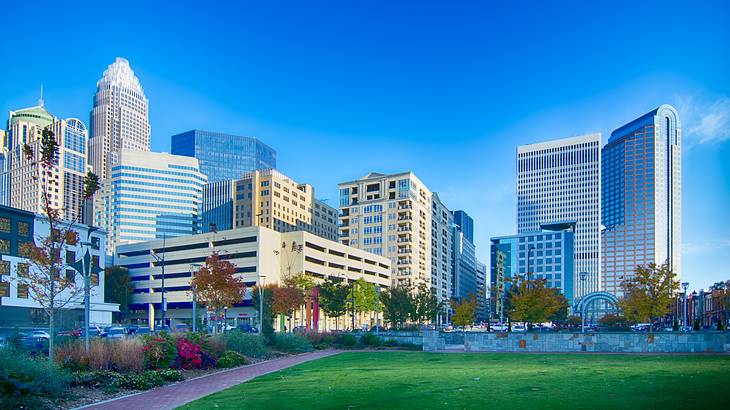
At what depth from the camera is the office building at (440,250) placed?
15614 centimetres

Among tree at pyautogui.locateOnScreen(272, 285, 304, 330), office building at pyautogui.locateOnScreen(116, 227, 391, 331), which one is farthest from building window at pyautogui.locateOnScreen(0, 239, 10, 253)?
tree at pyautogui.locateOnScreen(272, 285, 304, 330)

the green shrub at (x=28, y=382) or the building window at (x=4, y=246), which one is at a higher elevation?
the building window at (x=4, y=246)

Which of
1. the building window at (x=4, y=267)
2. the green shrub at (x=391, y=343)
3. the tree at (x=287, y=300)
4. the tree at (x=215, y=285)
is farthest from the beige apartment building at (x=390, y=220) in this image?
the tree at (x=215, y=285)

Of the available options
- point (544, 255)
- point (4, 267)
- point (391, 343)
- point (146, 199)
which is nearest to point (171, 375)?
point (391, 343)

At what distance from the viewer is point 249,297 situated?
96.1 meters

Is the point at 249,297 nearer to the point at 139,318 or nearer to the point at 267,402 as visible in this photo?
the point at 139,318

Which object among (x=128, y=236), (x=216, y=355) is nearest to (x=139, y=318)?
(x=128, y=236)

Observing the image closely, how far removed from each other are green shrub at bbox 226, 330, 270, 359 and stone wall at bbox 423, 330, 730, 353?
1235 centimetres

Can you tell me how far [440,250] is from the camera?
161625 millimetres

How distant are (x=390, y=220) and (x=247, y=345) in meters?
104

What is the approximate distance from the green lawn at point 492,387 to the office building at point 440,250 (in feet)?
424

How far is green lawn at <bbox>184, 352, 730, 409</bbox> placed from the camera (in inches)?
534

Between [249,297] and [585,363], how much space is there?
3057 inches

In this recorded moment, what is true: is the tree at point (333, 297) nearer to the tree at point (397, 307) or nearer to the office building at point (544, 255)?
the tree at point (397, 307)
